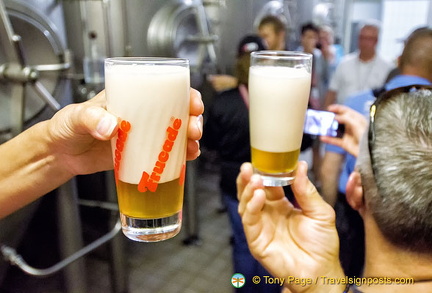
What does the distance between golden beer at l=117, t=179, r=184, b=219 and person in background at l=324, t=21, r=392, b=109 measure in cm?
301

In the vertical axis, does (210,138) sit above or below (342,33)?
below

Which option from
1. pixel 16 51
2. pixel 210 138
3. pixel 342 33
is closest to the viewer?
pixel 16 51

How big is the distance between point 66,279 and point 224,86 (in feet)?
5.72

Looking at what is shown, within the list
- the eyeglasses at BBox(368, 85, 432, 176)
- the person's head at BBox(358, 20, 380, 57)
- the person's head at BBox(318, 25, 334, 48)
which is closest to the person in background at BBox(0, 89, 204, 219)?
the eyeglasses at BBox(368, 85, 432, 176)

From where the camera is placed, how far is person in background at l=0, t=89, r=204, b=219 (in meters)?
0.80

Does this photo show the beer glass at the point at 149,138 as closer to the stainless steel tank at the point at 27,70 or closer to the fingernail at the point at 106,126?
the fingernail at the point at 106,126

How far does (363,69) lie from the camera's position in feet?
11.2

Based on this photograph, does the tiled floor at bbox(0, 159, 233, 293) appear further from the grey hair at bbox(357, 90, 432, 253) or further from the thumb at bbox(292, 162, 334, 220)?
the grey hair at bbox(357, 90, 432, 253)

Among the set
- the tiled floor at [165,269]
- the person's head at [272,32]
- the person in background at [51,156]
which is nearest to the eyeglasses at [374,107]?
the person in background at [51,156]

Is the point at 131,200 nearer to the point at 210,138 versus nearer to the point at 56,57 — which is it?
the point at 56,57

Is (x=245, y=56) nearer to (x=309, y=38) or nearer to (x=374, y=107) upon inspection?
(x=374, y=107)

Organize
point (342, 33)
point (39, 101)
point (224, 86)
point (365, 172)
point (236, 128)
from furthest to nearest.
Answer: point (342, 33)
point (224, 86)
point (236, 128)
point (39, 101)
point (365, 172)

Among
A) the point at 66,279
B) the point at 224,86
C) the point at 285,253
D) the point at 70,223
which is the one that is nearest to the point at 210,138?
the point at 224,86

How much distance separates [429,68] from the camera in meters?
1.96
